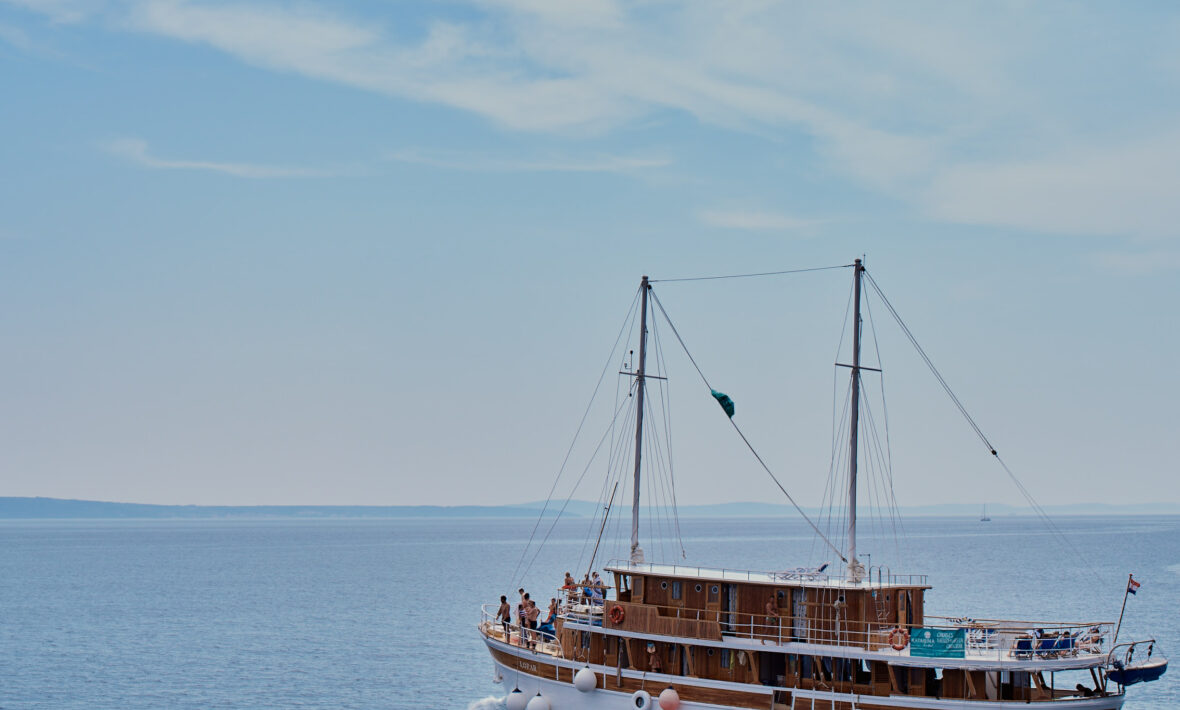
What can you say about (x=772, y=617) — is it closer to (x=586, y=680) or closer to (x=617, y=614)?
(x=617, y=614)

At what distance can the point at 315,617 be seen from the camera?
77.1 metres

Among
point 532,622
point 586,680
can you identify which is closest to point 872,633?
point 586,680

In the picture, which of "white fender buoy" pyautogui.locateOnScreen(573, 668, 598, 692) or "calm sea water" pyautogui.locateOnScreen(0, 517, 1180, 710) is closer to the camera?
"white fender buoy" pyautogui.locateOnScreen(573, 668, 598, 692)

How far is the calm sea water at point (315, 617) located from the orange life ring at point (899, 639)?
1730 centimetres

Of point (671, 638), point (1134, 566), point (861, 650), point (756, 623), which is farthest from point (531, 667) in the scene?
point (1134, 566)

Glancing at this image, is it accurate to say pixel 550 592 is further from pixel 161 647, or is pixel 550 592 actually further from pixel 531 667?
pixel 531 667

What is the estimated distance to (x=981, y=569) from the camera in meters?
116

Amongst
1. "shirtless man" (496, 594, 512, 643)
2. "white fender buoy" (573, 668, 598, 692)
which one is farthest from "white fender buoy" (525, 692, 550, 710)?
"shirtless man" (496, 594, 512, 643)

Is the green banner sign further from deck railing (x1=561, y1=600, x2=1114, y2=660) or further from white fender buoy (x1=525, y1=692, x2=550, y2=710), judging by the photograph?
white fender buoy (x1=525, y1=692, x2=550, y2=710)

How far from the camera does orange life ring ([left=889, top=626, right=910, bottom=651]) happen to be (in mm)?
30953

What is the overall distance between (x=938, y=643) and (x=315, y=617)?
55.4 meters

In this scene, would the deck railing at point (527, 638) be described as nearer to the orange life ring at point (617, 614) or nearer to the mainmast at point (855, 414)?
the orange life ring at point (617, 614)

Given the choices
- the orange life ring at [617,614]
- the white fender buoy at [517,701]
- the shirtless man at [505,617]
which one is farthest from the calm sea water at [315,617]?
the orange life ring at [617,614]

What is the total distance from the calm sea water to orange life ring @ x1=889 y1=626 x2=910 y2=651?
1730 cm
